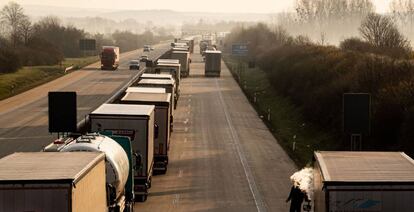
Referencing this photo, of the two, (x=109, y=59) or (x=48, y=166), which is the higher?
(x=109, y=59)

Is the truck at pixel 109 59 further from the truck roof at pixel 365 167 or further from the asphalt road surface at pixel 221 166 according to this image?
the truck roof at pixel 365 167

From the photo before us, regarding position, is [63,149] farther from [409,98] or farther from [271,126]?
[271,126]

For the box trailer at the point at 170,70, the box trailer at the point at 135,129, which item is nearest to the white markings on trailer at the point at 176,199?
the box trailer at the point at 135,129

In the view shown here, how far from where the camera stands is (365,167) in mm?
16453

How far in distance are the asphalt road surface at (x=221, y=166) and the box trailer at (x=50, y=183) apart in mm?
9894

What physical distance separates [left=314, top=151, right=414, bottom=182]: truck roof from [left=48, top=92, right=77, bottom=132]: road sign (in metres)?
17.6

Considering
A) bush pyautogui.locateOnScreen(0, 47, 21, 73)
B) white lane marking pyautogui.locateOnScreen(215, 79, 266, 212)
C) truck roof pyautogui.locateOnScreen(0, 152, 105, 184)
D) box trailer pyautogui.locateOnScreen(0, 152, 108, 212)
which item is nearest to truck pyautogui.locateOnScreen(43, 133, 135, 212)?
truck roof pyautogui.locateOnScreen(0, 152, 105, 184)

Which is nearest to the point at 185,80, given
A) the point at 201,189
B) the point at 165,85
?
the point at 165,85

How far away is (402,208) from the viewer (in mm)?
14664

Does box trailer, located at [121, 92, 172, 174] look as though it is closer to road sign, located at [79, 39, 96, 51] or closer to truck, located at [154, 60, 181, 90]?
truck, located at [154, 60, 181, 90]

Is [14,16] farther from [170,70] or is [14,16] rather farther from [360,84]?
[360,84]

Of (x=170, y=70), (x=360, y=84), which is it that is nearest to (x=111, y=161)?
(x=360, y=84)

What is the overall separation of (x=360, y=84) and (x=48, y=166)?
33.5 meters

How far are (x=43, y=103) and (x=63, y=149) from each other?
150 ft
